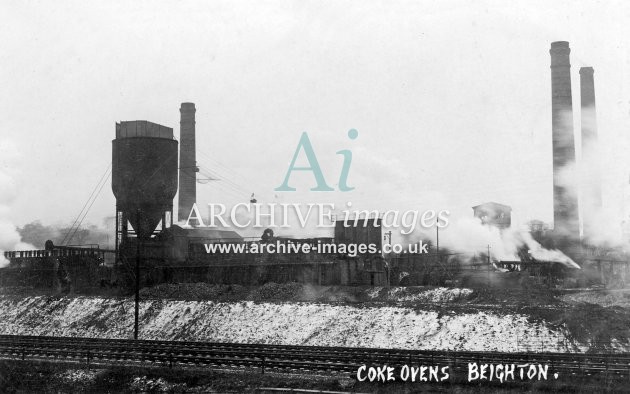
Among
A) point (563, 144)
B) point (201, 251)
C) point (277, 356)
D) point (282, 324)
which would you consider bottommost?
point (282, 324)

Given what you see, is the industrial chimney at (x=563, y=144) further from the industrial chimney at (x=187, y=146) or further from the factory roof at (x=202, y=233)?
the industrial chimney at (x=187, y=146)

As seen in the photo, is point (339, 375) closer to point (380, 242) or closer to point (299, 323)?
point (299, 323)

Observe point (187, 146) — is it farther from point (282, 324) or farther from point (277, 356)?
point (277, 356)

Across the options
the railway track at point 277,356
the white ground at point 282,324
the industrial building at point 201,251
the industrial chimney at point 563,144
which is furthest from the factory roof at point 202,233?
the industrial chimney at point 563,144

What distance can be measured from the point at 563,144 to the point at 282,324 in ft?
78.5

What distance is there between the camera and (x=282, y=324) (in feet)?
89.2

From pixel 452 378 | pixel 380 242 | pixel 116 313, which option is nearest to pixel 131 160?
pixel 116 313

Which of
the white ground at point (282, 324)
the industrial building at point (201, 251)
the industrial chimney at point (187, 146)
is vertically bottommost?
the white ground at point (282, 324)

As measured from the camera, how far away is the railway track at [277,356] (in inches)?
647

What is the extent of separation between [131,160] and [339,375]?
2459cm

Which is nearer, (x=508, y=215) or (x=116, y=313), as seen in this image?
(x=116, y=313)

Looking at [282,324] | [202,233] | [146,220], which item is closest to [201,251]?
[146,220]

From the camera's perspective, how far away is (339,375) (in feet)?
55.5

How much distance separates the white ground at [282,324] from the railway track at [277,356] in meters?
4.33
